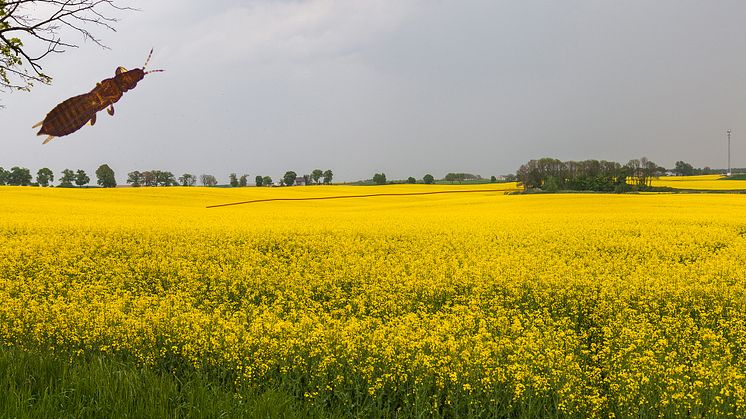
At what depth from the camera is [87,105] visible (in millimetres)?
2047

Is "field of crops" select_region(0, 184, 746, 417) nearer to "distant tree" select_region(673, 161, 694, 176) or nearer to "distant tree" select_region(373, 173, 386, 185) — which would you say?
"distant tree" select_region(373, 173, 386, 185)

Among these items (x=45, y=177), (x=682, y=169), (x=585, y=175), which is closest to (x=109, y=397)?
(x=45, y=177)

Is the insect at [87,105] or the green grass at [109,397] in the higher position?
the insect at [87,105]

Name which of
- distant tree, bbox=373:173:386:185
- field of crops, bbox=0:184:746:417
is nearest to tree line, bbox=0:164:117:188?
field of crops, bbox=0:184:746:417

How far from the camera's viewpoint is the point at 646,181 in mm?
56156

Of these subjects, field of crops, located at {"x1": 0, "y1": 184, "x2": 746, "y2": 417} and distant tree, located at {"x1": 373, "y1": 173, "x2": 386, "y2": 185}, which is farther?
distant tree, located at {"x1": 373, "y1": 173, "x2": 386, "y2": 185}

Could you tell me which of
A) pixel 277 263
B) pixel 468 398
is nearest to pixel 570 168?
pixel 277 263

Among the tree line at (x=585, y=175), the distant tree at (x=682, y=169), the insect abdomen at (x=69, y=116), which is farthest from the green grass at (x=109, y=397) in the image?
the distant tree at (x=682, y=169)

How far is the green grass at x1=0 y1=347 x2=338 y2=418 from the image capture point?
123 inches

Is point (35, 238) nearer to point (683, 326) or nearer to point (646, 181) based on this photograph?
point (683, 326)

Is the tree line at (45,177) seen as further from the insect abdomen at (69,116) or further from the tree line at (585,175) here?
the tree line at (585,175)

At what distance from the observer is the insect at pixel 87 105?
1941 millimetres

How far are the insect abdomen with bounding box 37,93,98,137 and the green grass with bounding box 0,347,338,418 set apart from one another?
2160mm

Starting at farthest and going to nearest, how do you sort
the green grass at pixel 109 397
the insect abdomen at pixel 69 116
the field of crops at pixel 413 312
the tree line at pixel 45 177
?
1. the tree line at pixel 45 177
2. the field of crops at pixel 413 312
3. the green grass at pixel 109 397
4. the insect abdomen at pixel 69 116
